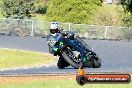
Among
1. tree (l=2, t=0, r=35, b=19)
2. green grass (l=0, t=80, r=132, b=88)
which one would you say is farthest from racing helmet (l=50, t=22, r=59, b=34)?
tree (l=2, t=0, r=35, b=19)

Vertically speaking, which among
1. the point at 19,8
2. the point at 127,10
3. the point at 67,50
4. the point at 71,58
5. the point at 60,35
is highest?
the point at 60,35

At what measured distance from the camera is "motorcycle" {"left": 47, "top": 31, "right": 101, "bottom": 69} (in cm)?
534

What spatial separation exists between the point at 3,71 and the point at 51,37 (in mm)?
44492

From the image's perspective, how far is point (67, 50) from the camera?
5.52 metres

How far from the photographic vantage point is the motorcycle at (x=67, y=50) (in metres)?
5.34

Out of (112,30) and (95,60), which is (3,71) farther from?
(95,60)

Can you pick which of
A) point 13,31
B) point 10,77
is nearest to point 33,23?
point 10,77

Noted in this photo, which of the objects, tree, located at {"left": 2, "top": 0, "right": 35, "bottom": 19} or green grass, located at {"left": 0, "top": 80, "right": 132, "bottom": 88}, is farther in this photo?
tree, located at {"left": 2, "top": 0, "right": 35, "bottom": 19}

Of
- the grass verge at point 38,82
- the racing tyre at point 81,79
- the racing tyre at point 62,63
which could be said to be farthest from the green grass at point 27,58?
the racing tyre at point 81,79

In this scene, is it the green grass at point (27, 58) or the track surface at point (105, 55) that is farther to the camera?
the track surface at point (105, 55)

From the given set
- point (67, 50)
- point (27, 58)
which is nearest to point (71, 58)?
point (67, 50)

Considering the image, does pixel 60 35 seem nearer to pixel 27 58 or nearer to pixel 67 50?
pixel 67 50

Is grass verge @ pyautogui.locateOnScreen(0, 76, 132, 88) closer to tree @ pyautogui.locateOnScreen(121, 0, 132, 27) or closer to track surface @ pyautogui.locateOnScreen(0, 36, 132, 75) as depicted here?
track surface @ pyautogui.locateOnScreen(0, 36, 132, 75)

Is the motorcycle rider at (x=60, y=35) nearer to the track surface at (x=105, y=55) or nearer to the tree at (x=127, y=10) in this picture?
the track surface at (x=105, y=55)
